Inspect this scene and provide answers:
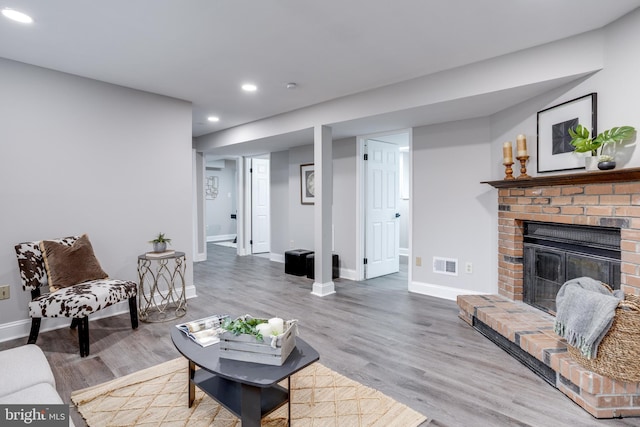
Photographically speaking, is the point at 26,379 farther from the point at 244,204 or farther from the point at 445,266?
the point at 244,204

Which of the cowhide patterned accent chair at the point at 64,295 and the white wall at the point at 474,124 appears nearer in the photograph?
the white wall at the point at 474,124

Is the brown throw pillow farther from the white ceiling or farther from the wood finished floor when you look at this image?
the white ceiling

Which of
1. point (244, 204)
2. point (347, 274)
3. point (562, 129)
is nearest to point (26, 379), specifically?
point (562, 129)

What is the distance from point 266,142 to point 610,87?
165 inches

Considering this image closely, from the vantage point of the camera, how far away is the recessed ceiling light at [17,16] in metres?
2.16

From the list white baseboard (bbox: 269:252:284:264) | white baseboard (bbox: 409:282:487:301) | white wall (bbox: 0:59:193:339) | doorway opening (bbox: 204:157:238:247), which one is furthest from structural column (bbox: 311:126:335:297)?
doorway opening (bbox: 204:157:238:247)

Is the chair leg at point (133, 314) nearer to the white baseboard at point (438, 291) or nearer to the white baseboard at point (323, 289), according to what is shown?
the white baseboard at point (323, 289)

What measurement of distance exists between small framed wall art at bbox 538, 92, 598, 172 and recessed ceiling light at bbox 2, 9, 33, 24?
3.96m

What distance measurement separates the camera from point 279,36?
2.53m

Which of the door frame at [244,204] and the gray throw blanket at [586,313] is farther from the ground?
the door frame at [244,204]

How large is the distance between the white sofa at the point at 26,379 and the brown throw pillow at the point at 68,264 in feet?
3.89

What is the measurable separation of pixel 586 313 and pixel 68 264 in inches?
148

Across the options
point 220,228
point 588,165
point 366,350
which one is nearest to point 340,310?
point 366,350

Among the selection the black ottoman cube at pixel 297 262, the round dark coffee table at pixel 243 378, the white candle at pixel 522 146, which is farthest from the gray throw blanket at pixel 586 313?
the black ottoman cube at pixel 297 262
